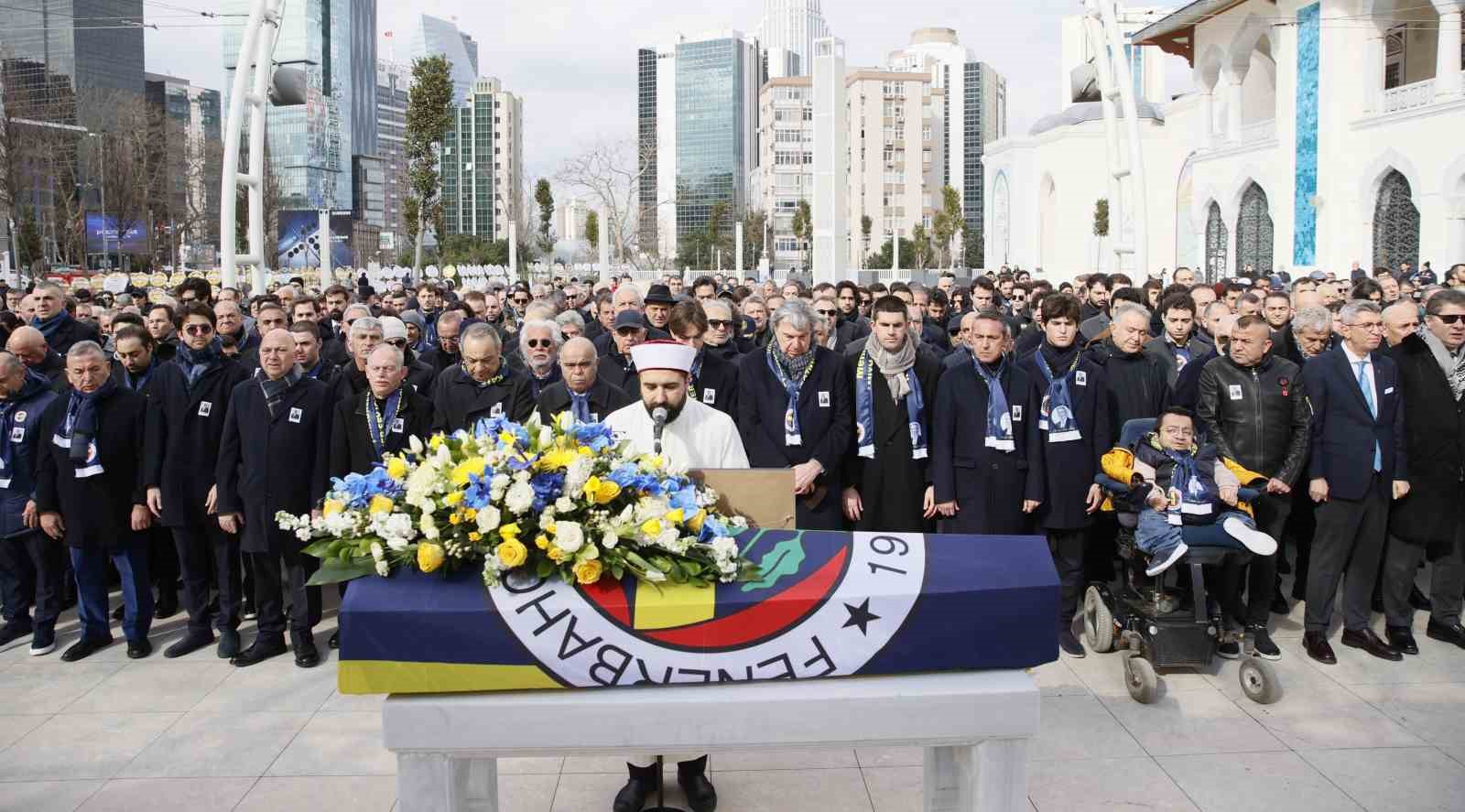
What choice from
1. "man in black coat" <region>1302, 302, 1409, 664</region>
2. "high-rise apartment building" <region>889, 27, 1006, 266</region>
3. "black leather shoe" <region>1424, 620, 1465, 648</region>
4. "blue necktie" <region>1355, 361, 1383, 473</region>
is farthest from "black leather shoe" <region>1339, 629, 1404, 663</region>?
"high-rise apartment building" <region>889, 27, 1006, 266</region>

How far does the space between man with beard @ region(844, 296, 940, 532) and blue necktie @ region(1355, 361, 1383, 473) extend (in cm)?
246

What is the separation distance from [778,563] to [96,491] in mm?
5428

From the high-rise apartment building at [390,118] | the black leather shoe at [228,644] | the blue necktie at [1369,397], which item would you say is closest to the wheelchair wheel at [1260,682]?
the blue necktie at [1369,397]

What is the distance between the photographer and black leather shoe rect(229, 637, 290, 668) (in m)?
6.89

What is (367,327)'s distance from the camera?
7336 millimetres

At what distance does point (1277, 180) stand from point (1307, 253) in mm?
3044

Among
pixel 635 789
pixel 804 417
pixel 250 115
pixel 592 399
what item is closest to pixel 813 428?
pixel 804 417

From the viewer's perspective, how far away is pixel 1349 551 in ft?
22.4

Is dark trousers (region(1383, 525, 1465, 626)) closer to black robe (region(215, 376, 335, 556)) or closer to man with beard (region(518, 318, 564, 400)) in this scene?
man with beard (region(518, 318, 564, 400))

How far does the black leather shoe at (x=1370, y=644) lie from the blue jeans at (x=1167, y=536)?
4.37 ft

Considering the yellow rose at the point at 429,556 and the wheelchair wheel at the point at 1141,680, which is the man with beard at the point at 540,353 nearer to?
the wheelchair wheel at the point at 1141,680

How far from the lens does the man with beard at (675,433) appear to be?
459cm

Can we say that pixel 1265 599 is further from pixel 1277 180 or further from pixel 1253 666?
pixel 1277 180

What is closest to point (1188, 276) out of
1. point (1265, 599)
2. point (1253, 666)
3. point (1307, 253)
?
point (1265, 599)
